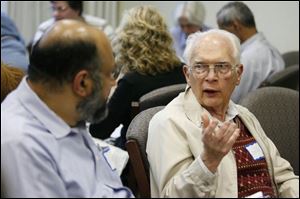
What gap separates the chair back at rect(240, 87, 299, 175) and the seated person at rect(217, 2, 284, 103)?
87cm

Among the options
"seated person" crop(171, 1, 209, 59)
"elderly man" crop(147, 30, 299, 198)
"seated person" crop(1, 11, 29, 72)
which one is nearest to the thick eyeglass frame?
"elderly man" crop(147, 30, 299, 198)

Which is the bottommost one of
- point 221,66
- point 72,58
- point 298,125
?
point 298,125

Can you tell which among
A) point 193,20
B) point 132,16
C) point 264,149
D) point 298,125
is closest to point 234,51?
point 264,149

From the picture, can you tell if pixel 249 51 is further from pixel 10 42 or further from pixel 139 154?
pixel 139 154

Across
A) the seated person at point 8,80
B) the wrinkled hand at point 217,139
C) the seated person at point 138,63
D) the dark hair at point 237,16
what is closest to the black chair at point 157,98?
the seated person at point 138,63

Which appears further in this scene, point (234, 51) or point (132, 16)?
point (132, 16)

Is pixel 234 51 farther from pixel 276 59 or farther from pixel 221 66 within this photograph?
pixel 276 59

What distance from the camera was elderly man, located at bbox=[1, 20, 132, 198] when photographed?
132cm

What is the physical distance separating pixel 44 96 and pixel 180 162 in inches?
23.4

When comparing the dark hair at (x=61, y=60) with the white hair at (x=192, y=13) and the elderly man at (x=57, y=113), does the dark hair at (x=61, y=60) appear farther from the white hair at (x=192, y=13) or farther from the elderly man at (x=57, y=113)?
the white hair at (x=192, y=13)

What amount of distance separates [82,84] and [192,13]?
3.60 meters

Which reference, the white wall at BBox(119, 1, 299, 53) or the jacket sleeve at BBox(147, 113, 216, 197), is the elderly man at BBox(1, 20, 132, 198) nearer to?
the jacket sleeve at BBox(147, 113, 216, 197)

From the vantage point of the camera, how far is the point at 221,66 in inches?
83.7

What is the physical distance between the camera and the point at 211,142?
5.31ft
